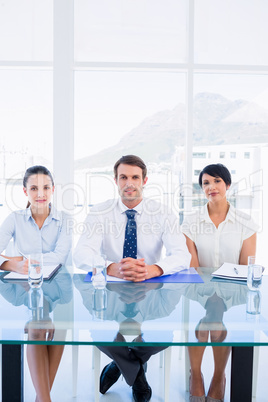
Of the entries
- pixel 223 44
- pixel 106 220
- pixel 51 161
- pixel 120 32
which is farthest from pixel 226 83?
pixel 106 220

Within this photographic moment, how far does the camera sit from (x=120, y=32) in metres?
3.75

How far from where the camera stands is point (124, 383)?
7.31 feet

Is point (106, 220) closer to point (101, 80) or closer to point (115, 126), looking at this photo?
point (115, 126)

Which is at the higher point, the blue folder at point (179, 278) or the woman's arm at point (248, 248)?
the woman's arm at point (248, 248)

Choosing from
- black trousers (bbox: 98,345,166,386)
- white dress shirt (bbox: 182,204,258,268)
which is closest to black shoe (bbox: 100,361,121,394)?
black trousers (bbox: 98,345,166,386)

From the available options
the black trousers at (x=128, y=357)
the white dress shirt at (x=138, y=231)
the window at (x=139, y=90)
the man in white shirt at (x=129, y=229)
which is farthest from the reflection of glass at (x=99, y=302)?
the window at (x=139, y=90)

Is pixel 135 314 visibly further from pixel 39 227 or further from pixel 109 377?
pixel 39 227

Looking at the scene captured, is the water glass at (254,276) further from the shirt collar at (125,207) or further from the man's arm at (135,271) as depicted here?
the shirt collar at (125,207)

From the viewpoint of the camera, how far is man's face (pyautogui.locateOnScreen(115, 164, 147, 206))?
242 cm

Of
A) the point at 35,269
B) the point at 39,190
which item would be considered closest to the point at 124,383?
the point at 35,269

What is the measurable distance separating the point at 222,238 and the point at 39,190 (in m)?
1.31

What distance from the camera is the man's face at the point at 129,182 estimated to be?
7.95ft

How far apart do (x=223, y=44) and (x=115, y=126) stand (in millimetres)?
1409

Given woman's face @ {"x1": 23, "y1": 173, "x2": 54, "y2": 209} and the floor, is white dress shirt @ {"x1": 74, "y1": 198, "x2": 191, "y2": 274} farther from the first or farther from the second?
the floor
